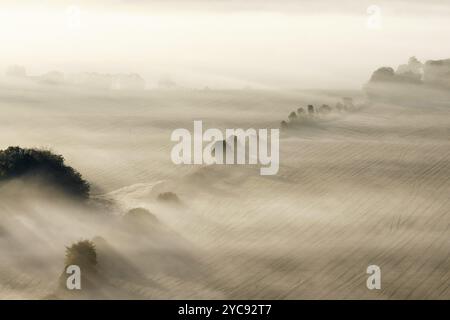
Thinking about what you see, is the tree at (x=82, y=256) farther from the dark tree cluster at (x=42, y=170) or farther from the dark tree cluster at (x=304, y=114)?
the dark tree cluster at (x=304, y=114)

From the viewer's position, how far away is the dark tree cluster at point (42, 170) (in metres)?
30.7

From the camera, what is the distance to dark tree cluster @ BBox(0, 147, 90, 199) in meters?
30.7

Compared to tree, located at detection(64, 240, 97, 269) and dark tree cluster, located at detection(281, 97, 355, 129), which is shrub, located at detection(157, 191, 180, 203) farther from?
dark tree cluster, located at detection(281, 97, 355, 129)

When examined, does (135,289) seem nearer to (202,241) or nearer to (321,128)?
(202,241)

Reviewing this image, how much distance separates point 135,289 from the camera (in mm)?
21641

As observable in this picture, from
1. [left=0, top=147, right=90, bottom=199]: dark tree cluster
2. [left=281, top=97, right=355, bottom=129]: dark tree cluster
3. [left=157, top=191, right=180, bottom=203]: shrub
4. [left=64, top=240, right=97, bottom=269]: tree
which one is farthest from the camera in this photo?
[left=281, top=97, right=355, bottom=129]: dark tree cluster

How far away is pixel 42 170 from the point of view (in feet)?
101

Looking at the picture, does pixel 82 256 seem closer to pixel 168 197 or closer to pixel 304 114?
pixel 168 197

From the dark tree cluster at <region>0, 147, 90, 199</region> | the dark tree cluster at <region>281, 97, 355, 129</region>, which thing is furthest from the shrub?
the dark tree cluster at <region>281, 97, 355, 129</region>

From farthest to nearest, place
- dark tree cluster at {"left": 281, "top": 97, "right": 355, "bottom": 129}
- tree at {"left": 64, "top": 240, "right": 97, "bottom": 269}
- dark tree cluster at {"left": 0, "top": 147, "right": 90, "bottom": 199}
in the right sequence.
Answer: dark tree cluster at {"left": 281, "top": 97, "right": 355, "bottom": 129}
dark tree cluster at {"left": 0, "top": 147, "right": 90, "bottom": 199}
tree at {"left": 64, "top": 240, "right": 97, "bottom": 269}

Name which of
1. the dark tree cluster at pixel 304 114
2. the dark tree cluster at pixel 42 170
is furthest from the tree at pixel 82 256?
the dark tree cluster at pixel 304 114

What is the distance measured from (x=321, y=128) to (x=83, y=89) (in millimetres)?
57538

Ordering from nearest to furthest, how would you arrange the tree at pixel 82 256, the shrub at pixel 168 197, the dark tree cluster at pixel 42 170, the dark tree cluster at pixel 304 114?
the tree at pixel 82 256, the shrub at pixel 168 197, the dark tree cluster at pixel 42 170, the dark tree cluster at pixel 304 114
